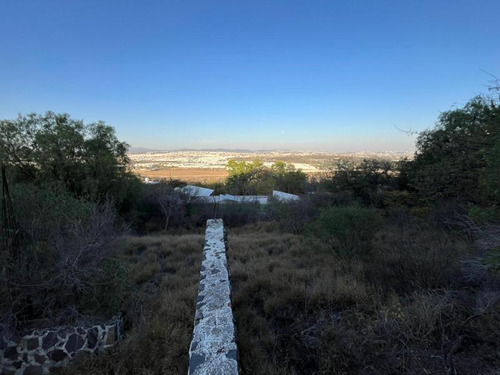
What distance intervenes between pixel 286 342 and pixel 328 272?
2.26m

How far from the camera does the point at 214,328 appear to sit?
3.00m

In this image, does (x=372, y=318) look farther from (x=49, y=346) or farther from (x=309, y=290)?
(x=49, y=346)

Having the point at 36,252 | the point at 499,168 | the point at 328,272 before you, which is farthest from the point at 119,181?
the point at 499,168

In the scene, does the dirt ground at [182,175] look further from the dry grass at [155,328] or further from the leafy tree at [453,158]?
the dry grass at [155,328]

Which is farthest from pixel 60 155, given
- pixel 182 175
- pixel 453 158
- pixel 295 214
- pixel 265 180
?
pixel 182 175

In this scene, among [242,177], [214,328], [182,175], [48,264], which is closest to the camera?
[214,328]

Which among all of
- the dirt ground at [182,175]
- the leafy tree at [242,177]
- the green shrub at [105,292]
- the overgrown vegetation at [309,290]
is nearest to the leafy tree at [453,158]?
the overgrown vegetation at [309,290]

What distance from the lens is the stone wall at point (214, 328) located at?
242 cm

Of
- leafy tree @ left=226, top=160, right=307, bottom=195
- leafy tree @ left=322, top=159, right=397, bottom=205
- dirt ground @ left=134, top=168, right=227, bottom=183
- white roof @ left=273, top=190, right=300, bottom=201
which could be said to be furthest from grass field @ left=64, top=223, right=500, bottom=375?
dirt ground @ left=134, top=168, right=227, bottom=183

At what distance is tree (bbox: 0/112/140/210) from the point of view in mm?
14312

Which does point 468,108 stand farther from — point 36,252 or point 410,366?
point 36,252

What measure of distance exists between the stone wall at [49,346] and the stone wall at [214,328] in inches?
50.2

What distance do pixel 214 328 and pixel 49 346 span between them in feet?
6.85

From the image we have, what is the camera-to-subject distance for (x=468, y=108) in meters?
10.5
